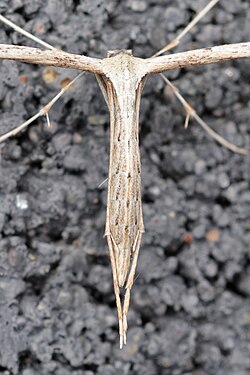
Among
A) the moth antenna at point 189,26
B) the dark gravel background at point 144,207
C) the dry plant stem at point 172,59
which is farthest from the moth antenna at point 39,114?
the moth antenna at point 189,26

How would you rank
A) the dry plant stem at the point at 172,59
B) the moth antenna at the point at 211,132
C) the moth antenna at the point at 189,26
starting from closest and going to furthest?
1. the dry plant stem at the point at 172,59
2. the moth antenna at the point at 189,26
3. the moth antenna at the point at 211,132

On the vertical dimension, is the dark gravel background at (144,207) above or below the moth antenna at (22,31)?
below

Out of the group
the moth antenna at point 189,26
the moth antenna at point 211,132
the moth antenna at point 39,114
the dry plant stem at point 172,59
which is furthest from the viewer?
the moth antenna at point 211,132

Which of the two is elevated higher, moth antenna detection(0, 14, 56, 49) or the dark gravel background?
moth antenna detection(0, 14, 56, 49)

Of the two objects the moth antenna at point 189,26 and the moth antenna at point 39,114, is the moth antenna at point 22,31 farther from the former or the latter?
the moth antenna at point 189,26

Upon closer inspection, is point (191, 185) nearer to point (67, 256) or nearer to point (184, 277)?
point (184, 277)

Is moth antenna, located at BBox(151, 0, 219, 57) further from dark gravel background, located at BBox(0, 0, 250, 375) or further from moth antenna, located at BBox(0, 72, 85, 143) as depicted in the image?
moth antenna, located at BBox(0, 72, 85, 143)

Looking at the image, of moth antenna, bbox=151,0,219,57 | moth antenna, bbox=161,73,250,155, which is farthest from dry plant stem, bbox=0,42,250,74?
moth antenna, bbox=161,73,250,155

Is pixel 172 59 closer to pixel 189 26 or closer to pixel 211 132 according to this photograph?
pixel 189 26
